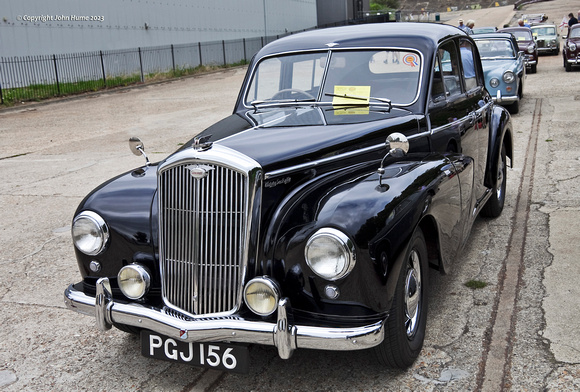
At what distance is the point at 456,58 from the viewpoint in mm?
5301

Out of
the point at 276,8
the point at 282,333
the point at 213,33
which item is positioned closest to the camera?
the point at 282,333

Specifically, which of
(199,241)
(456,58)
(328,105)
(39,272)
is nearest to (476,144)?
(456,58)

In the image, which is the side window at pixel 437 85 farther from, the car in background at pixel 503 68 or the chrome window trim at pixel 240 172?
the car in background at pixel 503 68

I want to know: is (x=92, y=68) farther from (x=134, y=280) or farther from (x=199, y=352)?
(x=199, y=352)

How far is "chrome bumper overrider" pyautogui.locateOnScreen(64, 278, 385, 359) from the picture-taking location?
2.85m

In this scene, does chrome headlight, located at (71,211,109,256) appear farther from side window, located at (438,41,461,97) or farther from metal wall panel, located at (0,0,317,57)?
metal wall panel, located at (0,0,317,57)

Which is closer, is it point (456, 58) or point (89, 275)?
point (89, 275)

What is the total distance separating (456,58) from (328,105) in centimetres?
159

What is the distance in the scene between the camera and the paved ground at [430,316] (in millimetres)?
3324

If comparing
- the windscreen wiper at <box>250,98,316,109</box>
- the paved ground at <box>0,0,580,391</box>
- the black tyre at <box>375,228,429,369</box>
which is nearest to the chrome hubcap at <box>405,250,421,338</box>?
the black tyre at <box>375,228,429,369</box>

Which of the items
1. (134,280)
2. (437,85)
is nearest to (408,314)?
(134,280)

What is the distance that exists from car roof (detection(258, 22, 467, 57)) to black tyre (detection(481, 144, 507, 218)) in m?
1.57

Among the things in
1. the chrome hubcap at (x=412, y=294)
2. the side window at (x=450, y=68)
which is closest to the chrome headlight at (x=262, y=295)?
the chrome hubcap at (x=412, y=294)

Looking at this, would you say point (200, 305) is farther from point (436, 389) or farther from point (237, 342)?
point (436, 389)
